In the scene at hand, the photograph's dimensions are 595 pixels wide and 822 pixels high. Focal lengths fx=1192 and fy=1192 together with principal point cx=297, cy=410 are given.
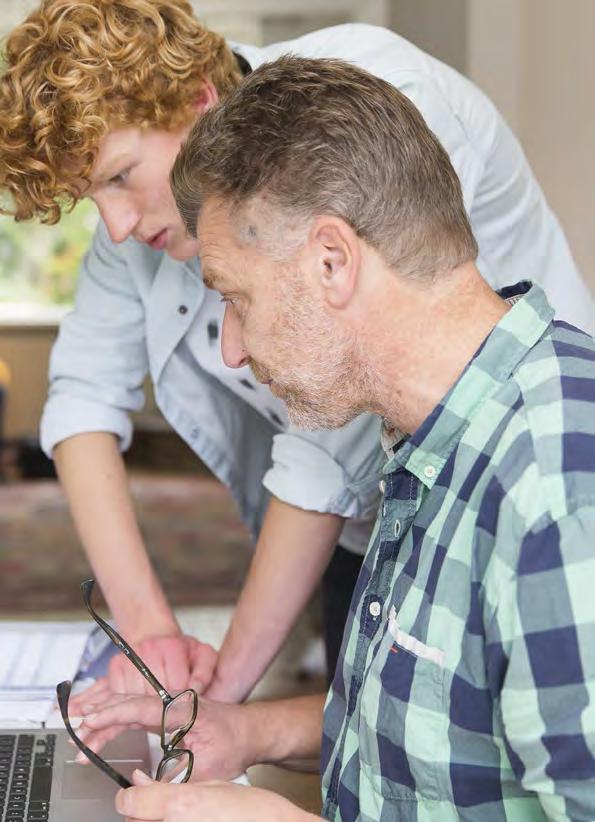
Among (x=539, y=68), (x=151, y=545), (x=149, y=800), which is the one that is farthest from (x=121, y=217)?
(x=151, y=545)

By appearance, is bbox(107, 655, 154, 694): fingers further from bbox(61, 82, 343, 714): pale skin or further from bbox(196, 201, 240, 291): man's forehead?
bbox(196, 201, 240, 291): man's forehead

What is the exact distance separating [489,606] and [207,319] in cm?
85

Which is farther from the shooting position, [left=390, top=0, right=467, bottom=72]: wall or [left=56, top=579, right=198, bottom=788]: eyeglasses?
[left=390, top=0, right=467, bottom=72]: wall

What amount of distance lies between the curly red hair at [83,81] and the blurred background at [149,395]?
0.21 meters

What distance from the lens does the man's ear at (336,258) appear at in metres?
0.97

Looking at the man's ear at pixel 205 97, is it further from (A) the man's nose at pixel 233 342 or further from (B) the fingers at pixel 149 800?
(B) the fingers at pixel 149 800

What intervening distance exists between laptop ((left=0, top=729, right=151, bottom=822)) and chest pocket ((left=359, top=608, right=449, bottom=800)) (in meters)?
0.30

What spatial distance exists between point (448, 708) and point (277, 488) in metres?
0.52

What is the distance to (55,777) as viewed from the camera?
1.23 meters

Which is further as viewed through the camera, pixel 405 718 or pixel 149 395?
pixel 149 395

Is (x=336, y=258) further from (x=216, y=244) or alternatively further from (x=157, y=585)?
(x=157, y=585)

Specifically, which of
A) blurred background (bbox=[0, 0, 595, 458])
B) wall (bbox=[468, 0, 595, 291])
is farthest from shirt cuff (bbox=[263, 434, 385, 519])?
wall (bbox=[468, 0, 595, 291])

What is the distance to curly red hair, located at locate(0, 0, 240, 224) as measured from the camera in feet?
4.32

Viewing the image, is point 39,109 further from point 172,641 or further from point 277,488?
point 172,641
